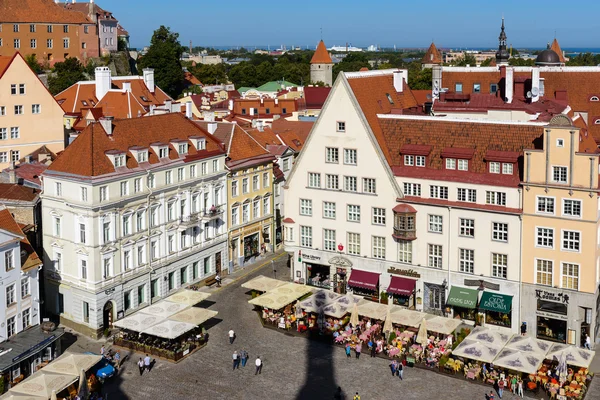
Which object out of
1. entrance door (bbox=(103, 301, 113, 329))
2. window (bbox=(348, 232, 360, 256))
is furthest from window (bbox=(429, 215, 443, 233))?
entrance door (bbox=(103, 301, 113, 329))

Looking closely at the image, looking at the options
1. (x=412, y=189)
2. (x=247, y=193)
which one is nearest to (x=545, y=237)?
(x=412, y=189)

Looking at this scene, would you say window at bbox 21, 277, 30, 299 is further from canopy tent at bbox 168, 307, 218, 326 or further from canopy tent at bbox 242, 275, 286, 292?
canopy tent at bbox 242, 275, 286, 292

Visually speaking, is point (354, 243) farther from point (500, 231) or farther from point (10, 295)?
point (10, 295)

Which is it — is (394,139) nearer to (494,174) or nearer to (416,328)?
(494,174)

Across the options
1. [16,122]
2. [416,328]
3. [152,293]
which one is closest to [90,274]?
[152,293]

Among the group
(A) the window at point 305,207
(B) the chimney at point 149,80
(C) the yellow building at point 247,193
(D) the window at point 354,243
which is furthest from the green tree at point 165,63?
(D) the window at point 354,243

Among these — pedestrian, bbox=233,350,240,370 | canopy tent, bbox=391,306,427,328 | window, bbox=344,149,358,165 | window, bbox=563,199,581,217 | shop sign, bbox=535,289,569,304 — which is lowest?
pedestrian, bbox=233,350,240,370
